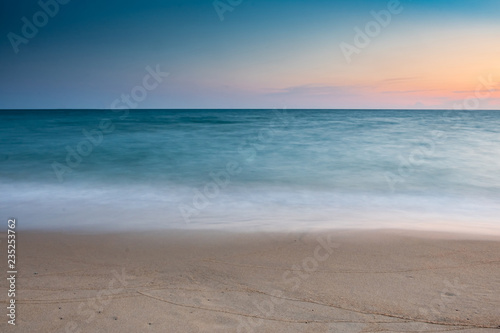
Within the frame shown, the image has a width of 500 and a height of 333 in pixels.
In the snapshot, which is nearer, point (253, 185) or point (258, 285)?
point (258, 285)

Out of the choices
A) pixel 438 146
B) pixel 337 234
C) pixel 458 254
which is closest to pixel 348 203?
pixel 337 234

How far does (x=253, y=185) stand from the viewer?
10.0 m

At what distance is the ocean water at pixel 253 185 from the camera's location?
656 centimetres

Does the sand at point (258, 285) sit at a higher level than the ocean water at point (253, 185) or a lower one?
lower

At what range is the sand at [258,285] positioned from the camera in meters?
2.88

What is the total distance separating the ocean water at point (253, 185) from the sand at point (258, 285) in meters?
1.22

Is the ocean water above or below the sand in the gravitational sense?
above

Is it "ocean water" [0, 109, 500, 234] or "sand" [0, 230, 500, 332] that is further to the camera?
"ocean water" [0, 109, 500, 234]

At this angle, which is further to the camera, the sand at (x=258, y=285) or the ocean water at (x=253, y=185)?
the ocean water at (x=253, y=185)

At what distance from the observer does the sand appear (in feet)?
9.45

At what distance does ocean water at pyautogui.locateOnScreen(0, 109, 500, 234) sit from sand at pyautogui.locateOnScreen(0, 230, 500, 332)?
48.0 inches

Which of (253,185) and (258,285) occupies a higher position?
(253,185)

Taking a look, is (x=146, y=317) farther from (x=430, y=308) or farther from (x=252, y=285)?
(x=430, y=308)

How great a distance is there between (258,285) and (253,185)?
655 centimetres
